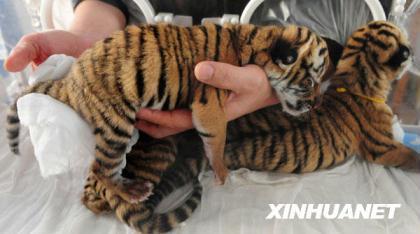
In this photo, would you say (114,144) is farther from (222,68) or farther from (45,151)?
(222,68)

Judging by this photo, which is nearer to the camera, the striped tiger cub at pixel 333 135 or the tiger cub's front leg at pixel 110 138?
the tiger cub's front leg at pixel 110 138

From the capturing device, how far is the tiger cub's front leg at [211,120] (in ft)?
2.01

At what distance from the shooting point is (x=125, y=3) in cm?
73

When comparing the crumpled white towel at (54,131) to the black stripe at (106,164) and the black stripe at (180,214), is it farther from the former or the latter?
the black stripe at (180,214)

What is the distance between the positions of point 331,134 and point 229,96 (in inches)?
9.6

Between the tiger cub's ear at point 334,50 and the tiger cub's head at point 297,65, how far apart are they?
0.02 metres

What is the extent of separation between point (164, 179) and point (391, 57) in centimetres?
49

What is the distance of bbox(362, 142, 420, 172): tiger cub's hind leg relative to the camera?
29.1 inches

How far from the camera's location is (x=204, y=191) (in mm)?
687

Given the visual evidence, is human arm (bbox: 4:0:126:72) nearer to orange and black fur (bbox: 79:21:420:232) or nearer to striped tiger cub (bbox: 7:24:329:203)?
striped tiger cub (bbox: 7:24:329:203)

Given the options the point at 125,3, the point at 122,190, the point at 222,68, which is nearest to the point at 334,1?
the point at 222,68

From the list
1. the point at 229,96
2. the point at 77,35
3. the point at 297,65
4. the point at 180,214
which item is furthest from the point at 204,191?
the point at 77,35

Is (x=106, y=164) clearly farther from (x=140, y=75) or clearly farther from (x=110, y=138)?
(x=140, y=75)

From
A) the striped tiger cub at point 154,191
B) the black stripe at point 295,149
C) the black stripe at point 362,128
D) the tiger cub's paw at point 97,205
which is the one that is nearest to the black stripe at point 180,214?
the striped tiger cub at point 154,191
